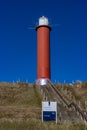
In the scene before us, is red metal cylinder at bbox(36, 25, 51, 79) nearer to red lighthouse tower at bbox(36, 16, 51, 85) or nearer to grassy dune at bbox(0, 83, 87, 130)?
red lighthouse tower at bbox(36, 16, 51, 85)

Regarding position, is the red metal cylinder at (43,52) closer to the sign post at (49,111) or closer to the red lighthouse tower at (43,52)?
the red lighthouse tower at (43,52)

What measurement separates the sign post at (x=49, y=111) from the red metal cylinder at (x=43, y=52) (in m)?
26.0

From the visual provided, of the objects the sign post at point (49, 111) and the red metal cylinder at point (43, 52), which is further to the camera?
the red metal cylinder at point (43, 52)

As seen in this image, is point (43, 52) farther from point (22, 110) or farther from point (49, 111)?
point (49, 111)

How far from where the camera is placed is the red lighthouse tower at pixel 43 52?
46456 mm

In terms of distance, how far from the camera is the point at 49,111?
797 inches

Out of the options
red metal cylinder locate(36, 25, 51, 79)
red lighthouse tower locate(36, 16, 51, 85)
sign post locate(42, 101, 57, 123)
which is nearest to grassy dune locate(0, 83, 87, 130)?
sign post locate(42, 101, 57, 123)

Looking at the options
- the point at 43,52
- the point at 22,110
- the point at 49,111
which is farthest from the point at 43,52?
the point at 49,111

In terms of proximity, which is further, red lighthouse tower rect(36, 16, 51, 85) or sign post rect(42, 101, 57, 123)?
red lighthouse tower rect(36, 16, 51, 85)

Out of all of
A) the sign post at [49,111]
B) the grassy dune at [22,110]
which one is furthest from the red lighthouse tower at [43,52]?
the sign post at [49,111]

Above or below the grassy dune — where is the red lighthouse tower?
above

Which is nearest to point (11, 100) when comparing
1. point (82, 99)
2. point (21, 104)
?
point (21, 104)

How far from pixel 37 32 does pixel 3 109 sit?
80.0 ft

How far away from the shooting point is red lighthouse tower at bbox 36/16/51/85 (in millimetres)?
46456
